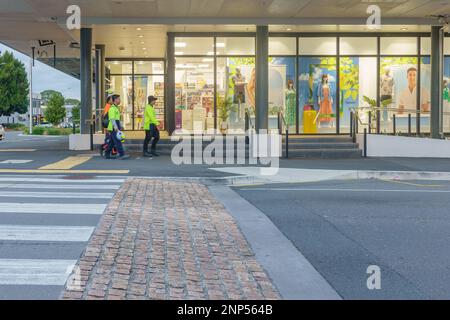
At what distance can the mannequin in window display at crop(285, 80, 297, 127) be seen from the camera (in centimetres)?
2634

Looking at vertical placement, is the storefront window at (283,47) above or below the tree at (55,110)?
above

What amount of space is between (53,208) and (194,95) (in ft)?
56.0

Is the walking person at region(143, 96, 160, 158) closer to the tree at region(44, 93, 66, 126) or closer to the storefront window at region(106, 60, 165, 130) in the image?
the storefront window at region(106, 60, 165, 130)

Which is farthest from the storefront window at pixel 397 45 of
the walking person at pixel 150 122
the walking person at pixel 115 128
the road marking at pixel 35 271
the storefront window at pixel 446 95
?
the road marking at pixel 35 271

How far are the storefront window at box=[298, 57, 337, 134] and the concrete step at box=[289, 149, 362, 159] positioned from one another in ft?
12.5

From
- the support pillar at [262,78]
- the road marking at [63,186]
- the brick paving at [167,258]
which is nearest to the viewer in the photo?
the brick paving at [167,258]

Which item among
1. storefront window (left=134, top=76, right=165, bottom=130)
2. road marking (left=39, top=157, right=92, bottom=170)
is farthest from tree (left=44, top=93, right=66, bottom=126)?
road marking (left=39, top=157, right=92, bottom=170)

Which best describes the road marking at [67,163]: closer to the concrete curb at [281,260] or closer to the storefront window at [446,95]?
the concrete curb at [281,260]

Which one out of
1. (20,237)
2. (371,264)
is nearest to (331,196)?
(371,264)

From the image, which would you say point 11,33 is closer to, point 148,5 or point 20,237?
point 148,5

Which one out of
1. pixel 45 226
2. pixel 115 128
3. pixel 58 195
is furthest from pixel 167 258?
pixel 115 128

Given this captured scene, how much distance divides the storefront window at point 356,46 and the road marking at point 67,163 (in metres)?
11.8

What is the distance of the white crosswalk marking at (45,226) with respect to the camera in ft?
19.9

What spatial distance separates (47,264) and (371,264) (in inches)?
129
